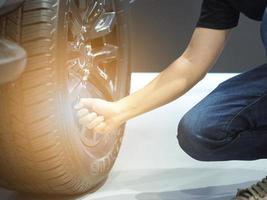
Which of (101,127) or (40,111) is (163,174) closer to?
(101,127)

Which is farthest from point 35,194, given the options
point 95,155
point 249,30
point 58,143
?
point 249,30

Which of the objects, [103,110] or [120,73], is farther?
[120,73]

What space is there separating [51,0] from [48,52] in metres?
0.11

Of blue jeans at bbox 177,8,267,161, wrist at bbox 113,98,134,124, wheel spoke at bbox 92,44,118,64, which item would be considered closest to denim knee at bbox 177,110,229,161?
blue jeans at bbox 177,8,267,161

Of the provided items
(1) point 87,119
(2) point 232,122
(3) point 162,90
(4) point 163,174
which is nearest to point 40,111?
(1) point 87,119

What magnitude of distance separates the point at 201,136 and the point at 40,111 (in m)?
0.37

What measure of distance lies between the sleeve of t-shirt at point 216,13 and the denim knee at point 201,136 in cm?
21

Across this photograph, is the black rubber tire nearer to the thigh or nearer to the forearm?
the forearm

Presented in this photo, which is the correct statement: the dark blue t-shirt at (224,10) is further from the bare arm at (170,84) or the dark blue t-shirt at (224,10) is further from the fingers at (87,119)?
the fingers at (87,119)

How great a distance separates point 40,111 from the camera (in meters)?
1.30

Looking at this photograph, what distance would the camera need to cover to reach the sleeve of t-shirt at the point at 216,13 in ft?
4.45

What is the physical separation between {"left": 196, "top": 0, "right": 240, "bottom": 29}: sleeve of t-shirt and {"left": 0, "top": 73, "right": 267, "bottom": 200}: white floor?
0.48m

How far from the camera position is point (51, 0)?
132 centimetres

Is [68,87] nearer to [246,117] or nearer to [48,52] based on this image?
[48,52]
